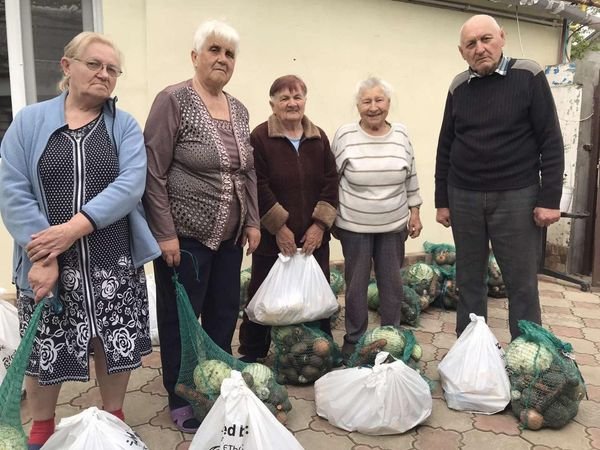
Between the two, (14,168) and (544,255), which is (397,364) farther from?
(544,255)

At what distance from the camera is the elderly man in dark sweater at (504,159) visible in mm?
2760

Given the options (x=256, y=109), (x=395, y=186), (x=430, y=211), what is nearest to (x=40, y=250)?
(x=395, y=186)

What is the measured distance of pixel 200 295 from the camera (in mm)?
2520

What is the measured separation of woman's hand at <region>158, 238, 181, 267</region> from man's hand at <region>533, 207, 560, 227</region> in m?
1.88

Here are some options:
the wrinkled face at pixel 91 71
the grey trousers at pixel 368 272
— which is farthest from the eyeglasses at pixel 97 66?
the grey trousers at pixel 368 272

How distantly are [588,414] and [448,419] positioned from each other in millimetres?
752

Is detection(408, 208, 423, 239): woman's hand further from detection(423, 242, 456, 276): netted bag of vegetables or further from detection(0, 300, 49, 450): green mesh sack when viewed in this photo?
detection(0, 300, 49, 450): green mesh sack

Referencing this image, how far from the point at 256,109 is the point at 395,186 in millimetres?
1836

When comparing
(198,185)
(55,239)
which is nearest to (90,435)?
(55,239)

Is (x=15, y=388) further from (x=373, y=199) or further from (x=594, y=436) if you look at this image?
(x=594, y=436)

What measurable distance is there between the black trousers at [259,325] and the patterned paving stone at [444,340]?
3.03 feet

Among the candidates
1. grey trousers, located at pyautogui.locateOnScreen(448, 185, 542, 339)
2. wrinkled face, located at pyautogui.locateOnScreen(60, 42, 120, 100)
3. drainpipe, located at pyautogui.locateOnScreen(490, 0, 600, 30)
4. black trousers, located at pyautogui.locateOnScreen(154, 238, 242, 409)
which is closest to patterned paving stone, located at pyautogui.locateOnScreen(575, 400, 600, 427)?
grey trousers, located at pyautogui.locateOnScreen(448, 185, 542, 339)

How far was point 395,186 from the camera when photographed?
3.05 metres

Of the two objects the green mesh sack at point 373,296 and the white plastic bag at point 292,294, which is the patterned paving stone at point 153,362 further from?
the green mesh sack at point 373,296
